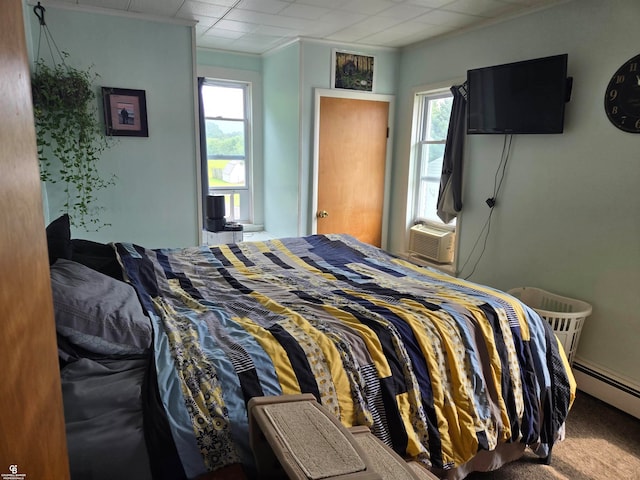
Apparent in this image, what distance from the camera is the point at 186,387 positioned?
1.32m

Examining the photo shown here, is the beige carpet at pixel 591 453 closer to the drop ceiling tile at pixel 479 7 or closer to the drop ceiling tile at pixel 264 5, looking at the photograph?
the drop ceiling tile at pixel 479 7

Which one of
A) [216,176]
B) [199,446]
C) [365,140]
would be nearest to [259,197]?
[216,176]

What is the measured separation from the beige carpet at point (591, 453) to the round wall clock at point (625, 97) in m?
1.63

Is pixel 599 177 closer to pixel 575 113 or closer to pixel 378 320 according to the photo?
pixel 575 113

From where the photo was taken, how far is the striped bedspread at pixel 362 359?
1.35 m

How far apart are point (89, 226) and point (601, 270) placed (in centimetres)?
360

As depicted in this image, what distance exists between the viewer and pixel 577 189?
2.76m

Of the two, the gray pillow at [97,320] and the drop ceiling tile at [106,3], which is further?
the drop ceiling tile at [106,3]

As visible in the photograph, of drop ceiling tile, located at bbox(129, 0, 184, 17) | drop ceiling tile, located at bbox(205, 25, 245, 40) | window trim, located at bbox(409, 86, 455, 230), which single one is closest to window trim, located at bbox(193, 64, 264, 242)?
drop ceiling tile, located at bbox(205, 25, 245, 40)

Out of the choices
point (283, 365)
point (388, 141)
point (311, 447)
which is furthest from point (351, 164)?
point (311, 447)

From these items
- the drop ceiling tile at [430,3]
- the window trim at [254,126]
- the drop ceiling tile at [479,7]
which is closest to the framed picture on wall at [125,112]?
the window trim at [254,126]

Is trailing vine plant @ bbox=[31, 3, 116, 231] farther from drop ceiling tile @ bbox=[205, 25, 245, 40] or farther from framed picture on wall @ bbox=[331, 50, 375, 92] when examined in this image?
framed picture on wall @ bbox=[331, 50, 375, 92]

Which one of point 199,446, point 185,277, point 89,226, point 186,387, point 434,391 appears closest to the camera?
point 199,446

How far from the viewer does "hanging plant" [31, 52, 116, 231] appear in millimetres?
2924
